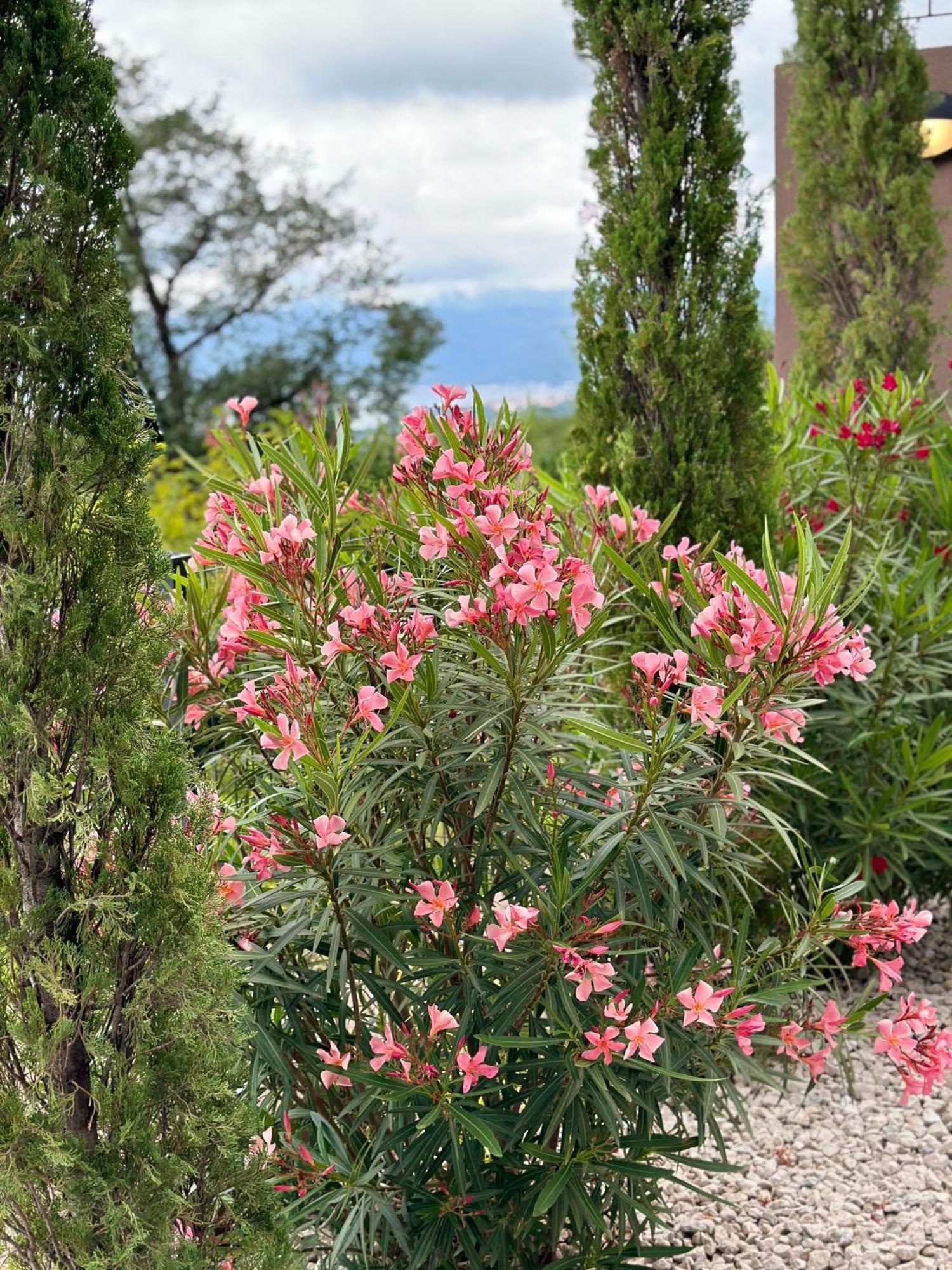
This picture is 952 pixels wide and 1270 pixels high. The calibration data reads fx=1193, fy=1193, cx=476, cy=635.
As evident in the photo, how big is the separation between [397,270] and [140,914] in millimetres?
20338

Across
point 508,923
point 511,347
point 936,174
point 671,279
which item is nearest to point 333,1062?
point 508,923

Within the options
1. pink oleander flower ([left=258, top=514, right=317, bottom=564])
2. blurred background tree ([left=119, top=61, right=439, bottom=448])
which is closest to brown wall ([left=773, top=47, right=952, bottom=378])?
pink oleander flower ([left=258, top=514, right=317, bottom=564])

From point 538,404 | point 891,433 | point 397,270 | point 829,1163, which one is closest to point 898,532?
point 891,433

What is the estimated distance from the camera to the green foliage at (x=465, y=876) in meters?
1.71

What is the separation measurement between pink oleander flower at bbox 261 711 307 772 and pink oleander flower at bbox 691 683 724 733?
550 mm

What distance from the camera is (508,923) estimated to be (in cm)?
161

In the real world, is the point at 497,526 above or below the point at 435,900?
above

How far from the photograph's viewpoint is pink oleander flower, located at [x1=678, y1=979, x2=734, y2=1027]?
1.73m

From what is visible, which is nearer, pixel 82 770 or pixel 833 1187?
pixel 82 770

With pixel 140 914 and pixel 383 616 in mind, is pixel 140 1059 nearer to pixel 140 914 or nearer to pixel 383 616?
pixel 140 914

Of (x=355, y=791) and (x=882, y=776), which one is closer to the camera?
(x=355, y=791)

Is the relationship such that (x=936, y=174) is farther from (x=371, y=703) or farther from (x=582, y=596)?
(x=371, y=703)

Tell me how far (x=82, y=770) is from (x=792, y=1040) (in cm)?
119

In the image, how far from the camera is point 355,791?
175cm
